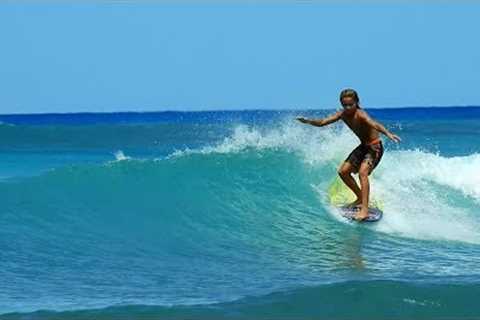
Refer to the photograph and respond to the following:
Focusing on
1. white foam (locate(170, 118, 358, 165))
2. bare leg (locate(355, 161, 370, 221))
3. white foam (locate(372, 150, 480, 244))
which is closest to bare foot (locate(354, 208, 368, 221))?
bare leg (locate(355, 161, 370, 221))

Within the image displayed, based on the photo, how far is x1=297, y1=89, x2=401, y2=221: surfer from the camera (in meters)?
9.09

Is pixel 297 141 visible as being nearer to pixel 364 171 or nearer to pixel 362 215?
pixel 362 215

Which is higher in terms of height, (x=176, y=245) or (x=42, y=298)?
(x=176, y=245)

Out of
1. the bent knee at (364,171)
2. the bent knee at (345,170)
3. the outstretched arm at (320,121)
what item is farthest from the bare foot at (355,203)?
the outstretched arm at (320,121)

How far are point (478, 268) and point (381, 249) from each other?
1266mm

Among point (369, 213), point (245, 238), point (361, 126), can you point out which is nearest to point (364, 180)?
point (361, 126)

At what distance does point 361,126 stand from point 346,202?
1597mm

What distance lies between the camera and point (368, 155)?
9.49 metres

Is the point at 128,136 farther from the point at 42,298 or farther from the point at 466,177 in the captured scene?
the point at 42,298

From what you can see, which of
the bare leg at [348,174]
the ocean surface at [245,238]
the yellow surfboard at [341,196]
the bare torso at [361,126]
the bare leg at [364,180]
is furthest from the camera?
the yellow surfboard at [341,196]

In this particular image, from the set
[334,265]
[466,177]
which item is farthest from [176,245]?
[466,177]

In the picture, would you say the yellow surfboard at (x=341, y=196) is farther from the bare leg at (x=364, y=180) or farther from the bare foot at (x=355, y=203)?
the bare leg at (x=364, y=180)

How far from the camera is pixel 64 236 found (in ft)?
31.5

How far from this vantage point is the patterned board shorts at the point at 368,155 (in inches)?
373
